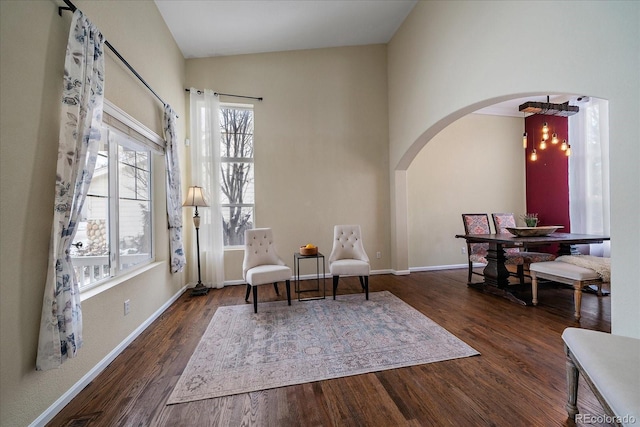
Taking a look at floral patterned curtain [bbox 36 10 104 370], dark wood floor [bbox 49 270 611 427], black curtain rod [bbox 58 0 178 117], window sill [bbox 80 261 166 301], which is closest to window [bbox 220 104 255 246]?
black curtain rod [bbox 58 0 178 117]

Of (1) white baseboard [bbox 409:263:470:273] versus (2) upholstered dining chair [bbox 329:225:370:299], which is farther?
(1) white baseboard [bbox 409:263:470:273]

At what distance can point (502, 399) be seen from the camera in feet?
5.18

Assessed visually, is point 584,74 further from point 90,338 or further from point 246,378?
point 90,338

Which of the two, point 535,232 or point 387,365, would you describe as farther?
point 535,232

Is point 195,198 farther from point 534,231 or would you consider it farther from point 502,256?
point 534,231

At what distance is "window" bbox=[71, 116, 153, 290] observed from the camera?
212cm

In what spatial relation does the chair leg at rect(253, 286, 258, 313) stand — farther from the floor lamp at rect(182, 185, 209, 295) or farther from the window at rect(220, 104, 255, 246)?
the window at rect(220, 104, 255, 246)

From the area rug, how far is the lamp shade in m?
1.50

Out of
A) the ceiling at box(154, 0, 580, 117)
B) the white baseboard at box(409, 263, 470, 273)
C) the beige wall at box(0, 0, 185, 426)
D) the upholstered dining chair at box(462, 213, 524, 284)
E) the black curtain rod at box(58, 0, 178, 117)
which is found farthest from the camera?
the white baseboard at box(409, 263, 470, 273)

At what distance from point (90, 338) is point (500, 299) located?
4.16m

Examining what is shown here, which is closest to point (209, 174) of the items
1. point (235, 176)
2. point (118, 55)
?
point (235, 176)

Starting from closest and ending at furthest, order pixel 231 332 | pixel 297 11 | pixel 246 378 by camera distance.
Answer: pixel 246 378, pixel 231 332, pixel 297 11

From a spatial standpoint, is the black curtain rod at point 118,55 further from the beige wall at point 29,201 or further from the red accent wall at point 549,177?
the red accent wall at point 549,177

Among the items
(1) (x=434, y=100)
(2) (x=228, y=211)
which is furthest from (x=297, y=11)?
(2) (x=228, y=211)
